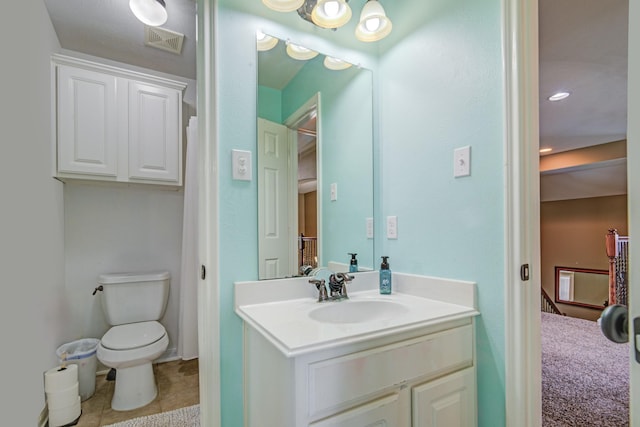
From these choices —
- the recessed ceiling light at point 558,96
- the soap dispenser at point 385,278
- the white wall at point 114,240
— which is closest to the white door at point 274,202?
the soap dispenser at point 385,278

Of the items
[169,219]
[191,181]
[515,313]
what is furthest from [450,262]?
[169,219]

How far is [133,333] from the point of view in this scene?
194 centimetres

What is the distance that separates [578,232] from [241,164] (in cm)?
717

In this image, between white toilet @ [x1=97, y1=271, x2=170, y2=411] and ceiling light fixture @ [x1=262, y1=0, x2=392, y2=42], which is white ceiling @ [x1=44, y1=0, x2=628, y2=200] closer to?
ceiling light fixture @ [x1=262, y1=0, x2=392, y2=42]

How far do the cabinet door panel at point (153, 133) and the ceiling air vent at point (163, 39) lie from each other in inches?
11.5

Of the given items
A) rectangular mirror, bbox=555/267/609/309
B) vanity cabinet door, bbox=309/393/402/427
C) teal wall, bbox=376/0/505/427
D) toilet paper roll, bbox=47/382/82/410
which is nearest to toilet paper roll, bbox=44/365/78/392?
toilet paper roll, bbox=47/382/82/410

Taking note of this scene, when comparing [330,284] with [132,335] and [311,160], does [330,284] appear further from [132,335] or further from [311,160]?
[132,335]

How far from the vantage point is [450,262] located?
124 centimetres

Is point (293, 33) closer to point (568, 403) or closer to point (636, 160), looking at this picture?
point (636, 160)

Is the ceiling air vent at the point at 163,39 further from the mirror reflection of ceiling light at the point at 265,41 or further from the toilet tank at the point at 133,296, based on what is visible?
the toilet tank at the point at 133,296

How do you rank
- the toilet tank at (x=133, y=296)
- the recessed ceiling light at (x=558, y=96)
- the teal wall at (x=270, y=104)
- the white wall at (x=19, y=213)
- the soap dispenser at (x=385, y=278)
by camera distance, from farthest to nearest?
the recessed ceiling light at (x=558, y=96), the toilet tank at (x=133, y=296), the soap dispenser at (x=385, y=278), the teal wall at (x=270, y=104), the white wall at (x=19, y=213)

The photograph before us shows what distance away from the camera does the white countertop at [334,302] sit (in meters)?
0.84

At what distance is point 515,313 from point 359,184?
3.00 feet

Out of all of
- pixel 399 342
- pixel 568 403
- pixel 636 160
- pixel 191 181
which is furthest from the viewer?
pixel 191 181
